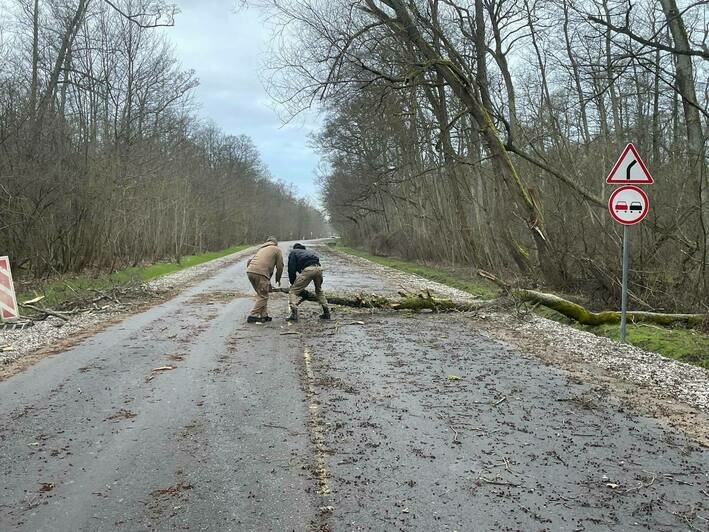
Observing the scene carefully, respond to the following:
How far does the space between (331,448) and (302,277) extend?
7.23 m

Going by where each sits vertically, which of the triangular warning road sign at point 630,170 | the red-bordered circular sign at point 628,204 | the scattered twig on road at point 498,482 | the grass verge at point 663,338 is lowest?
the grass verge at point 663,338

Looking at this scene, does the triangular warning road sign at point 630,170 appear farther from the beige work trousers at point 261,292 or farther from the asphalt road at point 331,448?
the beige work trousers at point 261,292

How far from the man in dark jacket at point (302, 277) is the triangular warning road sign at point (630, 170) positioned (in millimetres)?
5662

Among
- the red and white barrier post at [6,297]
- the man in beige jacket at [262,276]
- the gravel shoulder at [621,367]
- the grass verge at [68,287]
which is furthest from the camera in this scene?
the grass verge at [68,287]

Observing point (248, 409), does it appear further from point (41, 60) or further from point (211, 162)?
point (211, 162)

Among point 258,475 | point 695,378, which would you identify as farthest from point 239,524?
point 695,378

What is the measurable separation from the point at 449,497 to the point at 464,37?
18.4 metres

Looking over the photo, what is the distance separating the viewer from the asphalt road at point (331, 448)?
363cm

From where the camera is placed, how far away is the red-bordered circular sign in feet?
29.4

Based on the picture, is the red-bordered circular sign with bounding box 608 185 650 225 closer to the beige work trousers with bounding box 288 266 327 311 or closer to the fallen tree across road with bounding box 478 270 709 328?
the fallen tree across road with bounding box 478 270 709 328

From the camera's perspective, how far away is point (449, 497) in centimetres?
384

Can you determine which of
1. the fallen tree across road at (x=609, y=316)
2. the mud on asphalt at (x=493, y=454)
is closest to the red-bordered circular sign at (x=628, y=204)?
the fallen tree across road at (x=609, y=316)

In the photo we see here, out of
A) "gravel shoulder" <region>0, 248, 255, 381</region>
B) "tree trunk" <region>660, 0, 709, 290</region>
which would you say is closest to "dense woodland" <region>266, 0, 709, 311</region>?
"tree trunk" <region>660, 0, 709, 290</region>

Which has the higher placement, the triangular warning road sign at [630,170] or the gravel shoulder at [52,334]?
the triangular warning road sign at [630,170]
